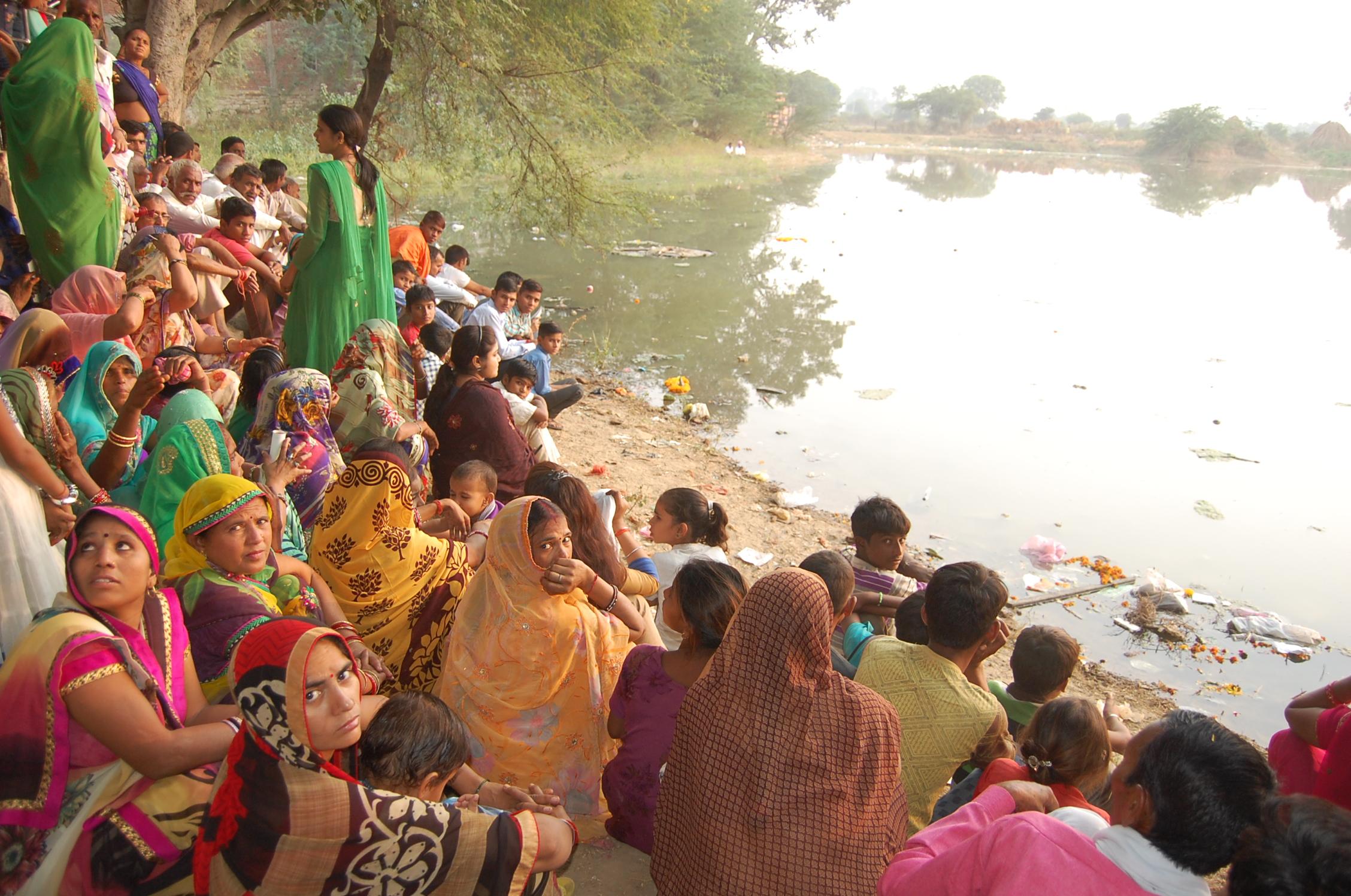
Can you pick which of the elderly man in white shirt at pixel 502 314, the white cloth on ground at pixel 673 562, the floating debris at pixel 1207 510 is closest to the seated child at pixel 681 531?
the white cloth on ground at pixel 673 562

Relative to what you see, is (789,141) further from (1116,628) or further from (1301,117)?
(1301,117)

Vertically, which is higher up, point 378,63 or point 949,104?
point 949,104

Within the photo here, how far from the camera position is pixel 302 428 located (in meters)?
3.83

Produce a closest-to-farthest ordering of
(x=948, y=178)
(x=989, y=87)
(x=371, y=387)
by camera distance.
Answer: (x=371, y=387) < (x=948, y=178) < (x=989, y=87)

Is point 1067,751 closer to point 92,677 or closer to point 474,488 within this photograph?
point 92,677

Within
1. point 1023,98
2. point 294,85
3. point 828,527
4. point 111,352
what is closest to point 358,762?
point 111,352

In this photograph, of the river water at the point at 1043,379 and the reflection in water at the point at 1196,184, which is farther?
the reflection in water at the point at 1196,184

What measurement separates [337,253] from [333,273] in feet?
0.39

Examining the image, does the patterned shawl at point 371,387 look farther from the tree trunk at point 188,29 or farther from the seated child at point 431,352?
the tree trunk at point 188,29

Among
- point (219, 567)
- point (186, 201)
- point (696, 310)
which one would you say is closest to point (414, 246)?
point (186, 201)

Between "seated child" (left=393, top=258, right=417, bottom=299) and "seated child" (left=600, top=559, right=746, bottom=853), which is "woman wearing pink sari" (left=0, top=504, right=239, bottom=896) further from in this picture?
"seated child" (left=393, top=258, right=417, bottom=299)

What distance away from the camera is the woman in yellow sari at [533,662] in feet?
9.02

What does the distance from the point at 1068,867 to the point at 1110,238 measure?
21163 millimetres

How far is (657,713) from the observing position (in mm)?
2533
